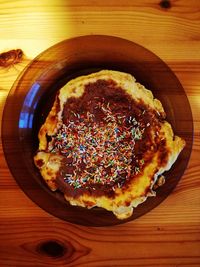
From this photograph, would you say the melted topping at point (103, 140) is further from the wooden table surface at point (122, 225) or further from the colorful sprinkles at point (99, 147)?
the wooden table surface at point (122, 225)

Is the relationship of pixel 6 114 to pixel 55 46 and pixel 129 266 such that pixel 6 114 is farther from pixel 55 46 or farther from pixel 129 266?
pixel 129 266

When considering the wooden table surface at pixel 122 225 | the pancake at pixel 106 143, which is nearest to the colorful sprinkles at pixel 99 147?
the pancake at pixel 106 143

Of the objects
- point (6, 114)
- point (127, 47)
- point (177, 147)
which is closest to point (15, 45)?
point (6, 114)

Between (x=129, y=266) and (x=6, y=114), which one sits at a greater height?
(x=6, y=114)

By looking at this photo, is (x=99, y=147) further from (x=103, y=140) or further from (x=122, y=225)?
(x=122, y=225)

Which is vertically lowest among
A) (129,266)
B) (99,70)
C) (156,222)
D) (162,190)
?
(129,266)
